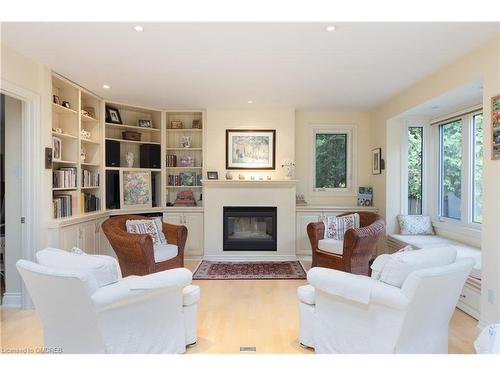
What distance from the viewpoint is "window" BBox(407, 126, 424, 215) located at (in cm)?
523

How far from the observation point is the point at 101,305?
2.03 m

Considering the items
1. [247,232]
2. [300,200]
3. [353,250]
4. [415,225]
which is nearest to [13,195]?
[247,232]

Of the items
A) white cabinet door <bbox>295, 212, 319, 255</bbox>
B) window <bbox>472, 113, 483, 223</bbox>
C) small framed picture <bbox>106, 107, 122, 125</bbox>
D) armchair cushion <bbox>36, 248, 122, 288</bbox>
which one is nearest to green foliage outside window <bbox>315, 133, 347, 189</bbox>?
white cabinet door <bbox>295, 212, 319, 255</bbox>

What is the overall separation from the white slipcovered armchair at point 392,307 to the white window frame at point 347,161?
12.0 ft

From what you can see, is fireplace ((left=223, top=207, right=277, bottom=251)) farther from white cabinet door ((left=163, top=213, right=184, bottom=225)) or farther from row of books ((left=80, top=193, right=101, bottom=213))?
row of books ((left=80, top=193, right=101, bottom=213))

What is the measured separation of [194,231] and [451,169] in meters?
4.05

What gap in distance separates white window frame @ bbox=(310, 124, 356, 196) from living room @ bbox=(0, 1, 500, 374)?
0.08 feet

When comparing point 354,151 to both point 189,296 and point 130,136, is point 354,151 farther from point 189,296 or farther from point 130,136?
point 189,296

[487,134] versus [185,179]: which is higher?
[487,134]

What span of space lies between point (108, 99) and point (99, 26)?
255 centimetres

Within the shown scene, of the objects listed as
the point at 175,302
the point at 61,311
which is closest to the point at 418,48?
the point at 175,302

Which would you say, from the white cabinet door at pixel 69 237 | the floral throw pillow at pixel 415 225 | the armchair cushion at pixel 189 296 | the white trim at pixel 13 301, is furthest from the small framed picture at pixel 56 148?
the floral throw pillow at pixel 415 225

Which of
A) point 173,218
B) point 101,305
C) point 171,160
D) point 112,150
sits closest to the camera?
point 101,305
